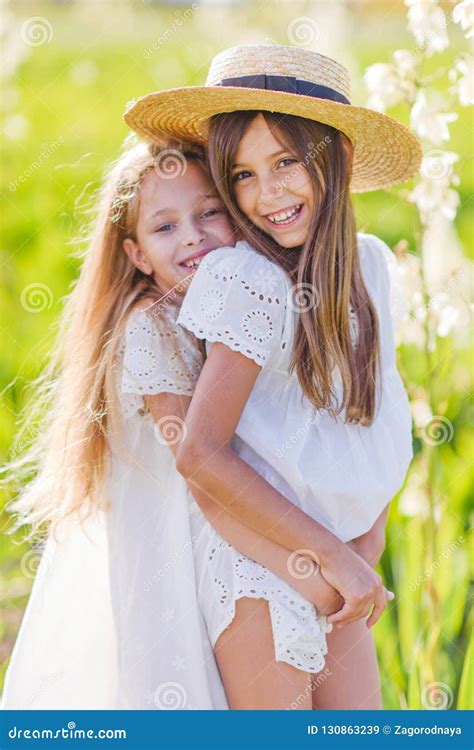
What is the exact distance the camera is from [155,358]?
6.08 feet

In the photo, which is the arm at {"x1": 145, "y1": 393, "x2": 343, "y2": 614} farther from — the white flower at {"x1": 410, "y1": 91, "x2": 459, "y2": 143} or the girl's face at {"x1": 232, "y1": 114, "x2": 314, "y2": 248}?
the white flower at {"x1": 410, "y1": 91, "x2": 459, "y2": 143}

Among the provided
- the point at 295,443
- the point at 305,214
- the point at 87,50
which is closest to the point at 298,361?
the point at 295,443

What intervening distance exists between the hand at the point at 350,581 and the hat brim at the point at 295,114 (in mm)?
821

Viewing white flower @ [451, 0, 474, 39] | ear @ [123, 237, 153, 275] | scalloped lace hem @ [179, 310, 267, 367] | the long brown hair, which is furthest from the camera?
ear @ [123, 237, 153, 275]

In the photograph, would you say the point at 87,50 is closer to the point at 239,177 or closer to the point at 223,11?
the point at 223,11

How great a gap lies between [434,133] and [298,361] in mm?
692

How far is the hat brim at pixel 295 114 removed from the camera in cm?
181

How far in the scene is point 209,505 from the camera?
72.6 inches

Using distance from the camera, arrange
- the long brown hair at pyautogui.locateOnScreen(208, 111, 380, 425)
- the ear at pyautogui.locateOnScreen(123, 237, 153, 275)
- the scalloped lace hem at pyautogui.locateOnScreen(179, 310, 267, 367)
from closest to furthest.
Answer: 1. the scalloped lace hem at pyautogui.locateOnScreen(179, 310, 267, 367)
2. the long brown hair at pyautogui.locateOnScreen(208, 111, 380, 425)
3. the ear at pyautogui.locateOnScreen(123, 237, 153, 275)

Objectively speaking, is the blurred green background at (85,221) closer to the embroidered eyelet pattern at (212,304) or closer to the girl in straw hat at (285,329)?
the girl in straw hat at (285,329)

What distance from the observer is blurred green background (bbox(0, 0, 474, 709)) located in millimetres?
2418

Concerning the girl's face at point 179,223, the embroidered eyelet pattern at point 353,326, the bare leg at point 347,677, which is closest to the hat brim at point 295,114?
the girl's face at point 179,223

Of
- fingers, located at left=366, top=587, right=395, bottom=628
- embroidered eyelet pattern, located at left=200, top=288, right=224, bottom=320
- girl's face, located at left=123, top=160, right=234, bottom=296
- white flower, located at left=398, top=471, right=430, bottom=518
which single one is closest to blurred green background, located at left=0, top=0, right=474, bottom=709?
white flower, located at left=398, top=471, right=430, bottom=518

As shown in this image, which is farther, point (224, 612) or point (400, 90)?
point (400, 90)
